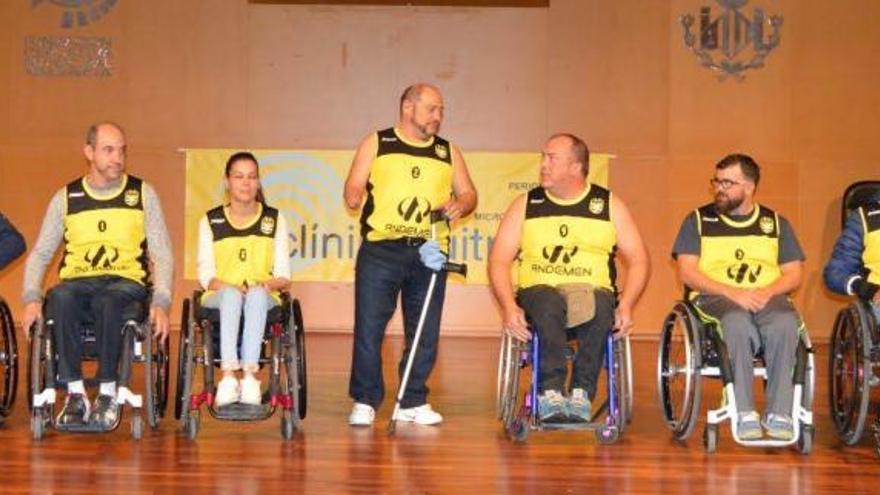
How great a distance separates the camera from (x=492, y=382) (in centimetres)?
661

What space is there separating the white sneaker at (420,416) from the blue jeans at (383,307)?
0.10 meters

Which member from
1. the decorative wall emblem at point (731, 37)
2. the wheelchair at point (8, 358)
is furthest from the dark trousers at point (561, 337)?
the decorative wall emblem at point (731, 37)

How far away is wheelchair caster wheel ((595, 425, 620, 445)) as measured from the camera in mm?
4691

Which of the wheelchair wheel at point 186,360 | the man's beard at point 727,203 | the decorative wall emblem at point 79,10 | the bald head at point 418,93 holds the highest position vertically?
the decorative wall emblem at point 79,10

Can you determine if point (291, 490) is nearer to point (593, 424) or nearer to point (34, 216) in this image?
point (593, 424)

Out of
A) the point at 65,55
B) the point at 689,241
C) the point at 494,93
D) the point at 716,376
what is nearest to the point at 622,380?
the point at 716,376

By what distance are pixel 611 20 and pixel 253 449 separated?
5066 millimetres

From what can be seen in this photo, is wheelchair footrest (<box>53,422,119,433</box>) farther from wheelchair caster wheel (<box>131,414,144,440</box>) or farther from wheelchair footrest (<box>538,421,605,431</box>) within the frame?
wheelchair footrest (<box>538,421,605,431</box>)

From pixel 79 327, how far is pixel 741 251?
2.18 metres

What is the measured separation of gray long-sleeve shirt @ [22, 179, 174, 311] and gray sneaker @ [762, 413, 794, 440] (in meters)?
1.95

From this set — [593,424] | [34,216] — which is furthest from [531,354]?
[34,216]

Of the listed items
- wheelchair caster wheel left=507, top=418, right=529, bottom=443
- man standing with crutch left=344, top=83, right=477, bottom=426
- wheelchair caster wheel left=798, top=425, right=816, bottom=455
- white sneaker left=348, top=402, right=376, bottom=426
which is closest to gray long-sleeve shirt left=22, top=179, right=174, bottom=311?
man standing with crutch left=344, top=83, right=477, bottom=426

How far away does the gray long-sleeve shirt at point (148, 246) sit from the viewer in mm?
4840

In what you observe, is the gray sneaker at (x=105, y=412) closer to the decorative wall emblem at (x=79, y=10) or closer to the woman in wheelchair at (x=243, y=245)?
the woman in wheelchair at (x=243, y=245)
